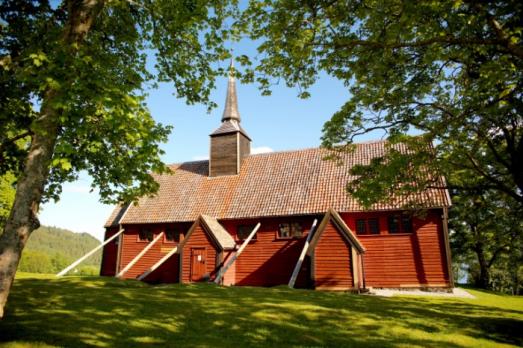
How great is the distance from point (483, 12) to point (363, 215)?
15.5 meters

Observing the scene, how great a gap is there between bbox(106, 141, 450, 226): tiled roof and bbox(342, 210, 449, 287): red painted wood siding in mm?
1565

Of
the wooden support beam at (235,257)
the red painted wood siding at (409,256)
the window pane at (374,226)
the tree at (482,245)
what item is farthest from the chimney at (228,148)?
the tree at (482,245)

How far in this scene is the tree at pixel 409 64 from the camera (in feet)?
23.5

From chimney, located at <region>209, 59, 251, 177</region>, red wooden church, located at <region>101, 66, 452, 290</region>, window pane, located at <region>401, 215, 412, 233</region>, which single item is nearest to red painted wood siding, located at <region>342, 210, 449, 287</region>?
red wooden church, located at <region>101, 66, 452, 290</region>

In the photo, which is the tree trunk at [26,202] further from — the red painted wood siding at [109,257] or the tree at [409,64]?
the red painted wood siding at [109,257]

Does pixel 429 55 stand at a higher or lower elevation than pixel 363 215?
higher

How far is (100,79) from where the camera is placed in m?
A: 7.19

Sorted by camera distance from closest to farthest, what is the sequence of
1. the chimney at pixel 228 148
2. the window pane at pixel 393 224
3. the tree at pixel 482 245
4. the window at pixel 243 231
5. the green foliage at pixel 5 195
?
the window pane at pixel 393 224 < the window at pixel 243 231 < the tree at pixel 482 245 < the chimney at pixel 228 148 < the green foliage at pixel 5 195

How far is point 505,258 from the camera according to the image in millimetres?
30906

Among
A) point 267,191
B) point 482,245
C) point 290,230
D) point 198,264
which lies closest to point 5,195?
point 198,264

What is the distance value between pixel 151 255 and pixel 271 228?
954 centimetres

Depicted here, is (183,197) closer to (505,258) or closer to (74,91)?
(74,91)

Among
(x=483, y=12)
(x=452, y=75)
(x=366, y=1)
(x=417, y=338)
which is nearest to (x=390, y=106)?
(x=452, y=75)

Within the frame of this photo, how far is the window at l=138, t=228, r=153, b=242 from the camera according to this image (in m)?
25.2
